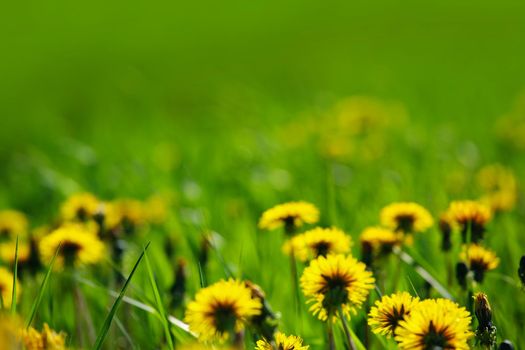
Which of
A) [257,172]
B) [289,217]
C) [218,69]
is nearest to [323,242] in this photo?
[289,217]

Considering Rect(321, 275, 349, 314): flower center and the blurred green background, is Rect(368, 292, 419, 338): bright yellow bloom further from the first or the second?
the blurred green background

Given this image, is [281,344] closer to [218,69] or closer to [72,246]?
[72,246]

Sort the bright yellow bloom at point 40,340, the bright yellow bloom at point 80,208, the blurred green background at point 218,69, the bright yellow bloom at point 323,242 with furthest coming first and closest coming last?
the blurred green background at point 218,69, the bright yellow bloom at point 80,208, the bright yellow bloom at point 323,242, the bright yellow bloom at point 40,340

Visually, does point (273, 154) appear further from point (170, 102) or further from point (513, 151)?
point (170, 102)

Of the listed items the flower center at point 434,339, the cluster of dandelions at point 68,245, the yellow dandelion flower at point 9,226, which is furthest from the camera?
the yellow dandelion flower at point 9,226

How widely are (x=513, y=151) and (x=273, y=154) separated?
117 cm

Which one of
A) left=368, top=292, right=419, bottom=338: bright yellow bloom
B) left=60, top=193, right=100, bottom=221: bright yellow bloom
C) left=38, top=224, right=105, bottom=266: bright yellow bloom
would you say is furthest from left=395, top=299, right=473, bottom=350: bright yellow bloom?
left=60, top=193, right=100, bottom=221: bright yellow bloom

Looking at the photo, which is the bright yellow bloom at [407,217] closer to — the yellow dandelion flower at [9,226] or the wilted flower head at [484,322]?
the wilted flower head at [484,322]

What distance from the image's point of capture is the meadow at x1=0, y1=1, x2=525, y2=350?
149 cm

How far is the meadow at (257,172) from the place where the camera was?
1.49m

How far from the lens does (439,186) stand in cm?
253

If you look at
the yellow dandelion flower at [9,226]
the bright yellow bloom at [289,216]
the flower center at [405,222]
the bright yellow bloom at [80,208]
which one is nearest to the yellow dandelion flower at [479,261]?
the flower center at [405,222]

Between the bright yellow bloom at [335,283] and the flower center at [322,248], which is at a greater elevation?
the flower center at [322,248]

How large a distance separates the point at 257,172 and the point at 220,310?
2.04m
